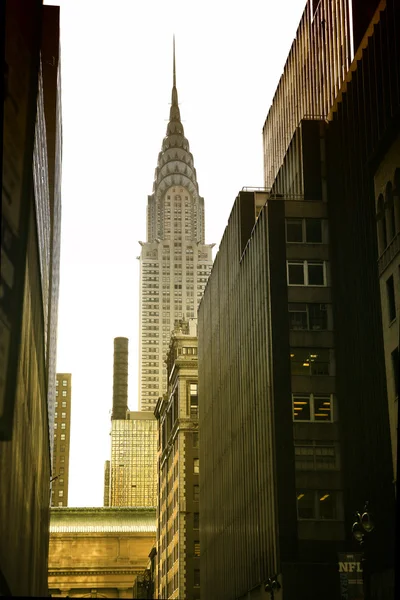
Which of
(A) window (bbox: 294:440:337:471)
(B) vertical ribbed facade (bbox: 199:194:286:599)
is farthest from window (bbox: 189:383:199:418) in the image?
(A) window (bbox: 294:440:337:471)

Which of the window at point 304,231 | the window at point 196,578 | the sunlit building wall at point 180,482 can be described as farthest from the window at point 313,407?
the window at point 196,578

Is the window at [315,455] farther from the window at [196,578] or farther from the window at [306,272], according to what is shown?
the window at [196,578]

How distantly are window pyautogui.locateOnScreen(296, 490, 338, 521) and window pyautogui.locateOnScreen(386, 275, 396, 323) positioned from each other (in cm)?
1856

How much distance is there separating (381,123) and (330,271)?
15587 millimetres

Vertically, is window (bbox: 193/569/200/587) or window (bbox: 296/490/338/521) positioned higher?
window (bbox: 296/490/338/521)

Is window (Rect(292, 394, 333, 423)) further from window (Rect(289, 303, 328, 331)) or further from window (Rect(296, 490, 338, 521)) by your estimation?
window (Rect(296, 490, 338, 521))

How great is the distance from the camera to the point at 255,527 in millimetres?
78875

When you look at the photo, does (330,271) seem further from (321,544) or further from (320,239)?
(321,544)

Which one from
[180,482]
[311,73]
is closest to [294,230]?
[311,73]

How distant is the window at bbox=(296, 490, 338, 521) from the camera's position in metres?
72.5

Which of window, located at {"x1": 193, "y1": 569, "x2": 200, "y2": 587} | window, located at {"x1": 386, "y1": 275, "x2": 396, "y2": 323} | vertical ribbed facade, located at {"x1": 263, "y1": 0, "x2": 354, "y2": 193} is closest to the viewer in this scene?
window, located at {"x1": 386, "y1": 275, "x2": 396, "y2": 323}

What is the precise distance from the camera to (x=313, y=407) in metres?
75.8

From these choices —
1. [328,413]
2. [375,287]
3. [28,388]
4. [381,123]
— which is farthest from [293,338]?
→ [28,388]

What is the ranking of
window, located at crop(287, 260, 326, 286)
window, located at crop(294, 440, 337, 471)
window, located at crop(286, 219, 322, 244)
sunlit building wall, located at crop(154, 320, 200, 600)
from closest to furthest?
window, located at crop(294, 440, 337, 471) → window, located at crop(287, 260, 326, 286) → window, located at crop(286, 219, 322, 244) → sunlit building wall, located at crop(154, 320, 200, 600)
